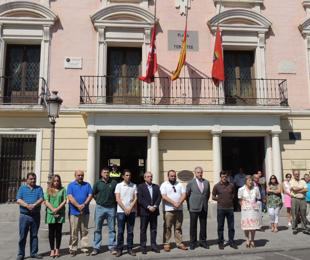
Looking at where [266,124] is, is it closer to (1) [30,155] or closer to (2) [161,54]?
(2) [161,54]

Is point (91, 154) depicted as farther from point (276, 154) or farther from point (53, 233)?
point (276, 154)

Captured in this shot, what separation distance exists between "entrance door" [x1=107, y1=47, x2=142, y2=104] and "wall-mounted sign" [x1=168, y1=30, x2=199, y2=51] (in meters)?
1.27

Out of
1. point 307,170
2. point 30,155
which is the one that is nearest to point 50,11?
point 30,155

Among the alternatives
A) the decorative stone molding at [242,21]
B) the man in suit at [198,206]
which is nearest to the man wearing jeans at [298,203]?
the man in suit at [198,206]

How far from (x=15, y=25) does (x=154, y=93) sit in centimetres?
556

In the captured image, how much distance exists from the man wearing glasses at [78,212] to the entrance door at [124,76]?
610 centimetres

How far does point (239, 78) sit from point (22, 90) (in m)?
8.11

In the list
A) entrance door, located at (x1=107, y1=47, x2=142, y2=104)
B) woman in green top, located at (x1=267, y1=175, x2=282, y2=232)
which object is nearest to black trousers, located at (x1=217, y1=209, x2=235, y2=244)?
woman in green top, located at (x1=267, y1=175, x2=282, y2=232)

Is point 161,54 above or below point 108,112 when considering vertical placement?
above

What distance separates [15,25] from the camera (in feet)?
44.7

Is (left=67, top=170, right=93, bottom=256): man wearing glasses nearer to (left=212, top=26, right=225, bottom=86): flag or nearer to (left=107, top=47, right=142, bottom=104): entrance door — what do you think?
(left=107, top=47, right=142, bottom=104): entrance door

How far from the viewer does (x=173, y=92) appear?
13.8 meters

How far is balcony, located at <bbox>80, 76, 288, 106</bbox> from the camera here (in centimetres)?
1353

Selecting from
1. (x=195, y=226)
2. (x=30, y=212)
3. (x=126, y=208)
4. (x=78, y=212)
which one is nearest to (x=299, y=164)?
(x=195, y=226)
